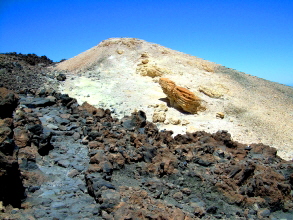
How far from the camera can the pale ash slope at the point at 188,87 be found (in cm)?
1144

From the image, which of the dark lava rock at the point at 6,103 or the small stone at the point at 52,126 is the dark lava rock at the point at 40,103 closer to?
the small stone at the point at 52,126

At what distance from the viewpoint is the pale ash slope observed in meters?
11.4

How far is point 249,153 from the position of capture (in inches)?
330

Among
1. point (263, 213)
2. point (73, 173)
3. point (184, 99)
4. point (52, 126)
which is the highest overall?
point (184, 99)

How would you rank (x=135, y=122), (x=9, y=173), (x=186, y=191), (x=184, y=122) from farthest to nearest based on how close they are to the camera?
(x=184, y=122), (x=135, y=122), (x=186, y=191), (x=9, y=173)

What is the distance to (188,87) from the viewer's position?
13695 mm

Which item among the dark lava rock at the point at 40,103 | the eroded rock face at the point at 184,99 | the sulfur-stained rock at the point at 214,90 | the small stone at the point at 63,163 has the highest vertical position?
the sulfur-stained rock at the point at 214,90

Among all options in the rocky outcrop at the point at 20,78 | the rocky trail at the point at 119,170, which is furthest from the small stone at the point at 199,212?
the rocky outcrop at the point at 20,78

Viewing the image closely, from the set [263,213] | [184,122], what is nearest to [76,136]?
[263,213]

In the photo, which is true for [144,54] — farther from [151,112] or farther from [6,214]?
[6,214]

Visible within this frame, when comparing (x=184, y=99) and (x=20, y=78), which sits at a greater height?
(x=184, y=99)

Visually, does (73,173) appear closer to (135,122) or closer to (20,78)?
(135,122)

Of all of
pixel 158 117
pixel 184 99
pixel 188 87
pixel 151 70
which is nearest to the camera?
pixel 158 117

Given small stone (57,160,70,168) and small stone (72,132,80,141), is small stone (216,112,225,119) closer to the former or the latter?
small stone (72,132,80,141)
